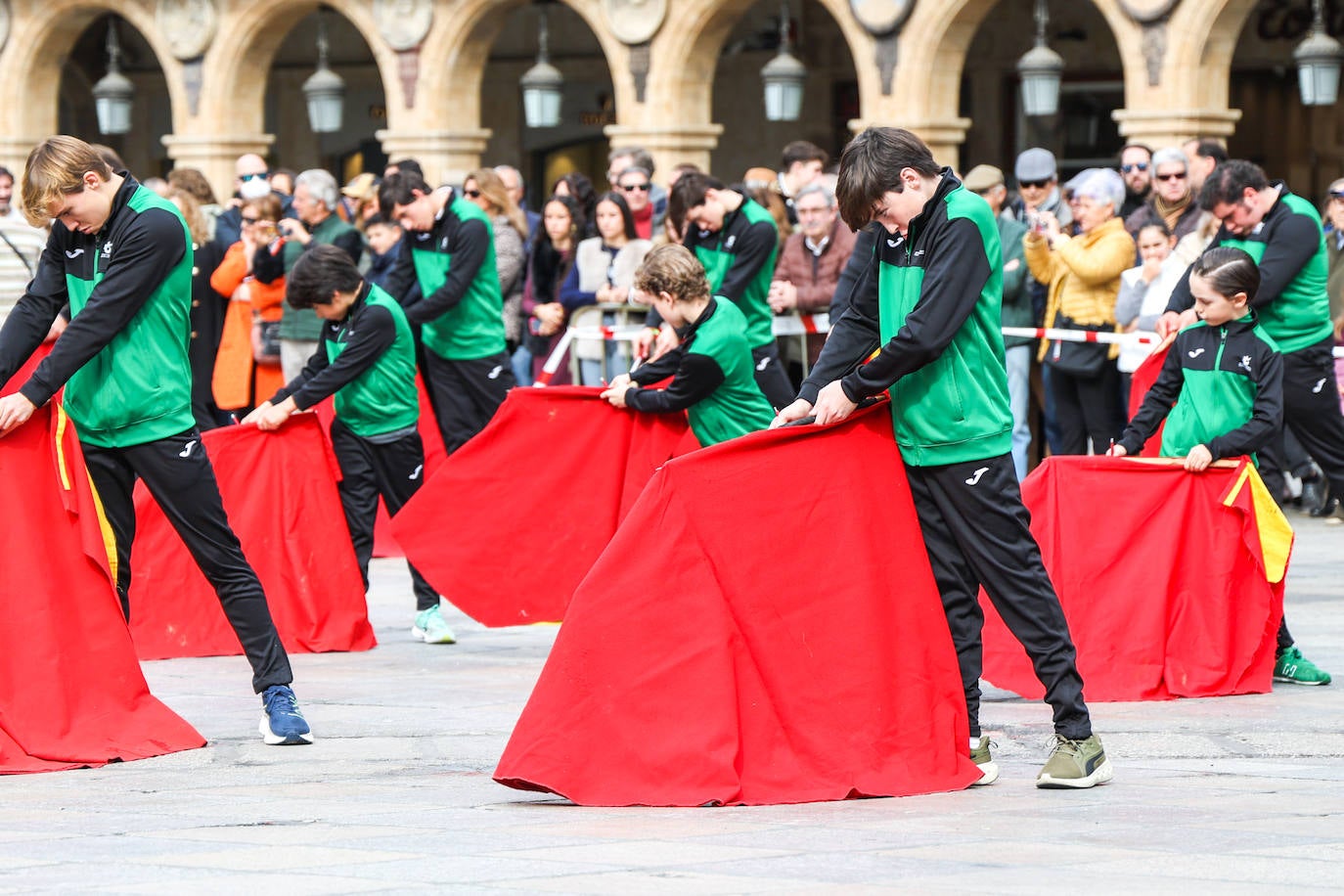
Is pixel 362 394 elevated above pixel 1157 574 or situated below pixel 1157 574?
above

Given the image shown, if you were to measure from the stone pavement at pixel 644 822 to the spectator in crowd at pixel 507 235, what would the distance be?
22.7ft

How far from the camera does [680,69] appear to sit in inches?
976

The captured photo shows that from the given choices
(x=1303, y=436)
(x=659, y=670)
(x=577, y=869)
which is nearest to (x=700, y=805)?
(x=659, y=670)

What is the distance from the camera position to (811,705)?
669 cm

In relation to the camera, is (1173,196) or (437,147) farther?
(437,147)

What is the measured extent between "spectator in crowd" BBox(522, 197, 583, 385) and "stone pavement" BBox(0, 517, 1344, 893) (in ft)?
24.3

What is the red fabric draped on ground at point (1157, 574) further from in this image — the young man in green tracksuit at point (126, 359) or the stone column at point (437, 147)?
the stone column at point (437, 147)

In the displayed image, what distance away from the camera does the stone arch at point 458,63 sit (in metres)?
26.4

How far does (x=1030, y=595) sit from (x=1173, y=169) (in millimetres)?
7672

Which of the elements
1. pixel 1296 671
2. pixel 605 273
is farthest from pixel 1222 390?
pixel 605 273

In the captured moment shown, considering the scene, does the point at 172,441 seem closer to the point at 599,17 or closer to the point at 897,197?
the point at 897,197

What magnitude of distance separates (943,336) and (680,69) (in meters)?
18.5

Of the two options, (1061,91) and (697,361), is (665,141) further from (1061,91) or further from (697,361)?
(697,361)

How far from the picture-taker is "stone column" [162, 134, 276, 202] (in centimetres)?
2836
